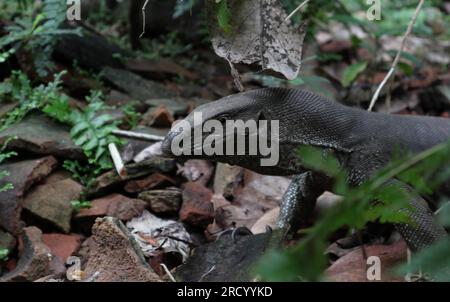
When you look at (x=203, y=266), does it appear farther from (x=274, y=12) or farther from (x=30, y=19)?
(x=30, y=19)

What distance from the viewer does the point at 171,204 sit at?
14.6 feet

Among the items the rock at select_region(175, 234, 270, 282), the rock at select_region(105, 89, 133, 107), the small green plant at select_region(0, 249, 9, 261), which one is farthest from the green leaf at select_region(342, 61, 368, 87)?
the small green plant at select_region(0, 249, 9, 261)

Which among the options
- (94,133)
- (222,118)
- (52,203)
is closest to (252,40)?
(222,118)

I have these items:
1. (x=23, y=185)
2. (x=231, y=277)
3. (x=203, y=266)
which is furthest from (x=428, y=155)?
(x=23, y=185)

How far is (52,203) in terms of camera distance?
432 cm

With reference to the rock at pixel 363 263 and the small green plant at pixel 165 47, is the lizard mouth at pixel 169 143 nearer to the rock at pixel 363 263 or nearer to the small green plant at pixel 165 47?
the rock at pixel 363 263

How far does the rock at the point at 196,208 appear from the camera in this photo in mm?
4348

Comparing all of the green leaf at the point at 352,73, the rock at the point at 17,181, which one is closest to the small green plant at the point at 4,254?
the rock at the point at 17,181

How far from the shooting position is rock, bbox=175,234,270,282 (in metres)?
3.29

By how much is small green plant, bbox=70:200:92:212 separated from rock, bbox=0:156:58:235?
34 centimetres

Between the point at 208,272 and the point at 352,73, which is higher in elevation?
the point at 352,73

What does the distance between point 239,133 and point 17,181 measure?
1.73 meters

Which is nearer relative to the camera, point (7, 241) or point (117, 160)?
point (7, 241)

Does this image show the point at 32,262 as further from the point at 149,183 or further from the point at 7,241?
the point at 149,183
